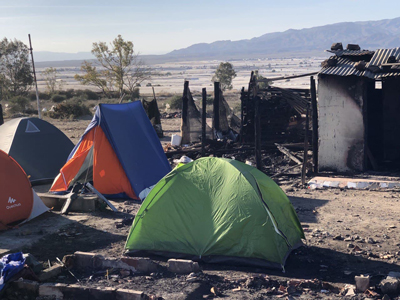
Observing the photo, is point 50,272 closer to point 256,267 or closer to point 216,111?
point 256,267

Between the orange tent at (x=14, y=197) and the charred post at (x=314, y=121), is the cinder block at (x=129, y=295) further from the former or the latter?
the charred post at (x=314, y=121)

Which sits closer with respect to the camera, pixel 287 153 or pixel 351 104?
pixel 351 104

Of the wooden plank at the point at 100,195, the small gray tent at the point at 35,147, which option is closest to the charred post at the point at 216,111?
the small gray tent at the point at 35,147

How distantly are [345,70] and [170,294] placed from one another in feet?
28.7

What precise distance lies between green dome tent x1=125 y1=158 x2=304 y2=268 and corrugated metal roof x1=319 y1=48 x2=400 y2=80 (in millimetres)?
5746

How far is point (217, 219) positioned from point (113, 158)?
461cm

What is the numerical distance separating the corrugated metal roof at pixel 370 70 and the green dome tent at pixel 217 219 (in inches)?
226

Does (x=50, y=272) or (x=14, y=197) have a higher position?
(x=14, y=197)

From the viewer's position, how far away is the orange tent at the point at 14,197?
895 cm

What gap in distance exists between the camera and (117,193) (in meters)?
11.3

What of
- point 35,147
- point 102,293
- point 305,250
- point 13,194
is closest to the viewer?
point 102,293

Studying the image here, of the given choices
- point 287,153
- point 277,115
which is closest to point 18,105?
point 277,115

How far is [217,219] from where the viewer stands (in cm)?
734

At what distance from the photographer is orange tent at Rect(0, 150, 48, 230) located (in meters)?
8.95
